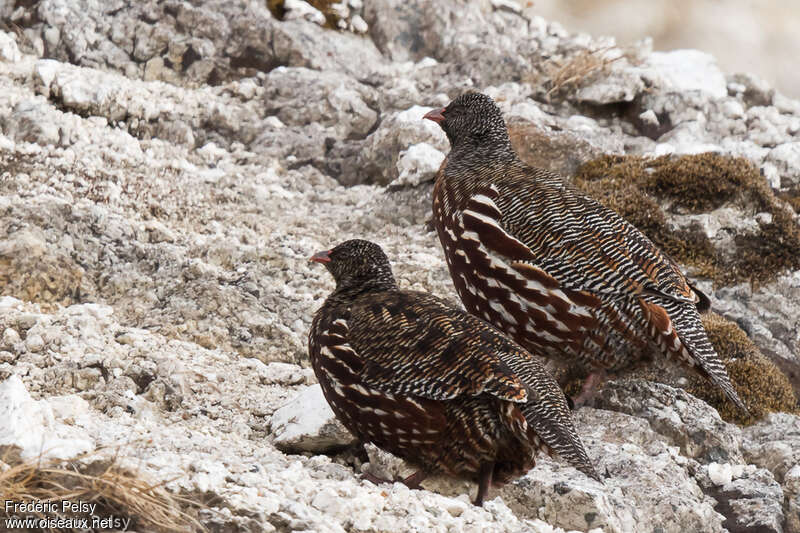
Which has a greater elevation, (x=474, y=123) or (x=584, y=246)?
(x=474, y=123)

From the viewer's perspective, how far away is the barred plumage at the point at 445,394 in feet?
18.6

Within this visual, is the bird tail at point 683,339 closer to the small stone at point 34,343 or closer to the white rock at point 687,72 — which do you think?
the small stone at point 34,343

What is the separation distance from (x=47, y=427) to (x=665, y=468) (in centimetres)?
409

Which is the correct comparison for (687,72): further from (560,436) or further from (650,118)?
(560,436)

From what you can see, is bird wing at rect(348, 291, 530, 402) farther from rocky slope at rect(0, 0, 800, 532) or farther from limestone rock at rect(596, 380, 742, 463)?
limestone rock at rect(596, 380, 742, 463)

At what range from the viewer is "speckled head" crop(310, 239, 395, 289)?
707cm

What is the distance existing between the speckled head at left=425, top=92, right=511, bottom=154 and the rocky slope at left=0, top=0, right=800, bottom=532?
145cm

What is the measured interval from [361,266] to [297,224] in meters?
3.15

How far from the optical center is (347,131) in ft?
39.3

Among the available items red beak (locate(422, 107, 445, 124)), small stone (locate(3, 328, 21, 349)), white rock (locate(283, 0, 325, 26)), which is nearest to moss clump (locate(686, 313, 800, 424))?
red beak (locate(422, 107, 445, 124))

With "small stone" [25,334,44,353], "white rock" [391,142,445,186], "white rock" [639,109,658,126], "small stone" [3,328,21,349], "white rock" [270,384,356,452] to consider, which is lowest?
"small stone" [3,328,21,349]

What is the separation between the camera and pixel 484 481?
5.77 meters

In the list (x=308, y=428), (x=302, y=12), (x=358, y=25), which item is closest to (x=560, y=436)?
(x=308, y=428)

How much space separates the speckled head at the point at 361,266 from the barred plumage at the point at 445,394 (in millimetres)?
789
